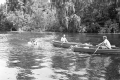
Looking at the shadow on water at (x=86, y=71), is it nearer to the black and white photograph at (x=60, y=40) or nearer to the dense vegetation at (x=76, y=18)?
the black and white photograph at (x=60, y=40)

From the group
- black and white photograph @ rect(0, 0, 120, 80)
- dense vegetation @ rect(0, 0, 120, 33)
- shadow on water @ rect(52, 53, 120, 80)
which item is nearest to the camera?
shadow on water @ rect(52, 53, 120, 80)

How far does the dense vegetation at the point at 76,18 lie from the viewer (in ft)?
169

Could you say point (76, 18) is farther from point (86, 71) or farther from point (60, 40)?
point (86, 71)

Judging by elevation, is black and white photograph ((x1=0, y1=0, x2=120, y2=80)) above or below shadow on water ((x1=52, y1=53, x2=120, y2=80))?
above

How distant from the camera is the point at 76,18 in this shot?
2008 inches

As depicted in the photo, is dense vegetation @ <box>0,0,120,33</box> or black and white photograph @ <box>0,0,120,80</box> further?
dense vegetation @ <box>0,0,120,33</box>

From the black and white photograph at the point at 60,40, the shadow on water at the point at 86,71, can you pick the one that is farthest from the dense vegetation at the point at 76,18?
the shadow on water at the point at 86,71

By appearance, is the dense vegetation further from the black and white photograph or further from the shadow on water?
the shadow on water

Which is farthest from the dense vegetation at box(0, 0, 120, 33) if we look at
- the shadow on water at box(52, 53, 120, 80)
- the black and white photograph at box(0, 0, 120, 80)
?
the shadow on water at box(52, 53, 120, 80)

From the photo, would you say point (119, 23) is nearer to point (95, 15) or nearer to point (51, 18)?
point (95, 15)

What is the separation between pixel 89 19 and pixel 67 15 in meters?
7.14

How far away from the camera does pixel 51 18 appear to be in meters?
65.4

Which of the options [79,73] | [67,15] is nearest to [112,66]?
[79,73]

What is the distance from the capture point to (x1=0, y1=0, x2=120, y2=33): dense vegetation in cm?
5138
